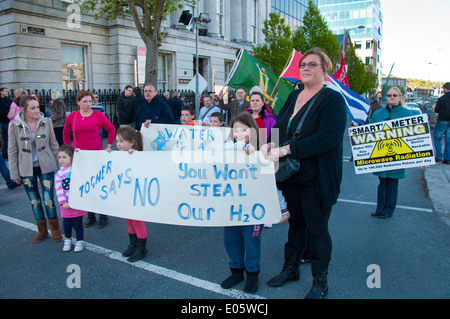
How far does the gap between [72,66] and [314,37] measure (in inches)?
604

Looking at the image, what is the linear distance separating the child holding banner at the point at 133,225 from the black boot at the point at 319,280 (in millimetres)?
1898

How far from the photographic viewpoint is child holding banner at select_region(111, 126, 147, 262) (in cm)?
388

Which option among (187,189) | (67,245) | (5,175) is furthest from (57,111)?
(187,189)

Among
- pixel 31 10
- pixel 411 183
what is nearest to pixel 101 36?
pixel 31 10

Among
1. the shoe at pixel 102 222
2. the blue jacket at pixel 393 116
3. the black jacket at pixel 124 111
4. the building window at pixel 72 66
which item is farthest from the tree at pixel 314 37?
the shoe at pixel 102 222

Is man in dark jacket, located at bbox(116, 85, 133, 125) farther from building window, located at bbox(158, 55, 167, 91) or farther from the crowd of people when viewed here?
building window, located at bbox(158, 55, 167, 91)

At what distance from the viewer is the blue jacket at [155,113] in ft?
19.7

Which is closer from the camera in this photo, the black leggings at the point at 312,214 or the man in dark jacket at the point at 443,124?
the black leggings at the point at 312,214

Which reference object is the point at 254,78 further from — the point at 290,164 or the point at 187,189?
the point at 290,164

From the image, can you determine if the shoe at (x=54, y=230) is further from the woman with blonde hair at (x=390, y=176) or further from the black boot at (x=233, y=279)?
the woman with blonde hair at (x=390, y=176)

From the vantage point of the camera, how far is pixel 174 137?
18.6ft
